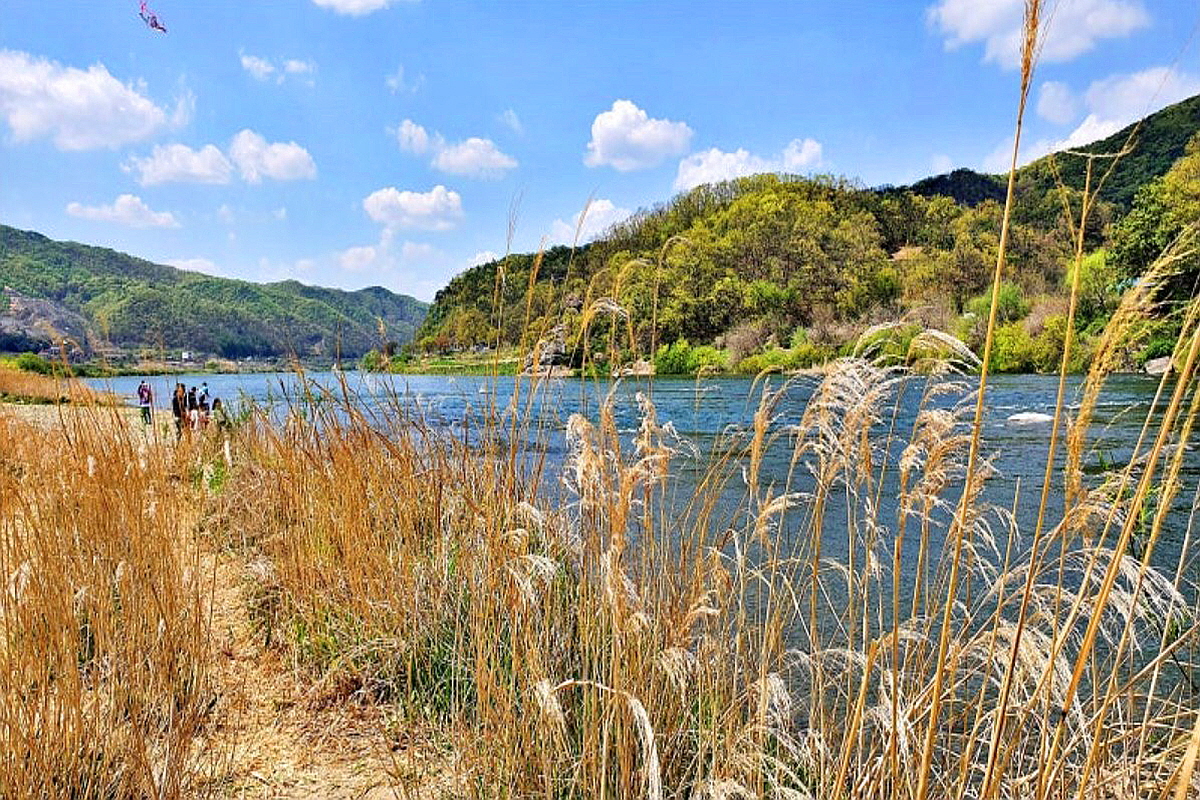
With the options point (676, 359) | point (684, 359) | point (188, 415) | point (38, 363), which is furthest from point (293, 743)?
point (684, 359)

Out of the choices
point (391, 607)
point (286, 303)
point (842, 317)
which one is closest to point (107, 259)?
point (286, 303)

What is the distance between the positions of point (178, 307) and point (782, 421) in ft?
134

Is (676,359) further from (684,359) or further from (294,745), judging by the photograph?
(294,745)

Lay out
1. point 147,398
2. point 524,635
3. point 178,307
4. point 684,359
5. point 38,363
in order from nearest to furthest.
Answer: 1. point 524,635
2. point 38,363
3. point 147,398
4. point 684,359
5. point 178,307

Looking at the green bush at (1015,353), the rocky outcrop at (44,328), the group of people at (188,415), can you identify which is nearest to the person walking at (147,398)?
the group of people at (188,415)

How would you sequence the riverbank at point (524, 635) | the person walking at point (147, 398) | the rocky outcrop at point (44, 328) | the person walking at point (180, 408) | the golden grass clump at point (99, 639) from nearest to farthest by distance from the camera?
the riverbank at point (524, 635)
the golden grass clump at point (99, 639)
the rocky outcrop at point (44, 328)
the person walking at point (147, 398)
the person walking at point (180, 408)

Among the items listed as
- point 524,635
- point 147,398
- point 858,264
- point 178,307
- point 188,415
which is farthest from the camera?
point 858,264

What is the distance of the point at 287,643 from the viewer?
343 cm

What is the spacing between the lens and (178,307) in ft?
139

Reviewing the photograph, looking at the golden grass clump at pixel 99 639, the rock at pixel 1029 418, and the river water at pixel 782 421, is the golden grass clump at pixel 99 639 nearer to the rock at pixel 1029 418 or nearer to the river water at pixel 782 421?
the river water at pixel 782 421

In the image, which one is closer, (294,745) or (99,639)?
(99,639)

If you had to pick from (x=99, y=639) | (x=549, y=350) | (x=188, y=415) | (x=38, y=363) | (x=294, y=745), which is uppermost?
(x=549, y=350)

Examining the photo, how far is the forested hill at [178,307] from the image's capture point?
182 inches

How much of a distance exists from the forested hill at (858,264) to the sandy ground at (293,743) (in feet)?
5.24
